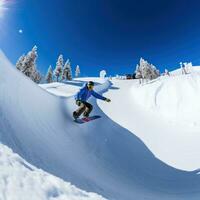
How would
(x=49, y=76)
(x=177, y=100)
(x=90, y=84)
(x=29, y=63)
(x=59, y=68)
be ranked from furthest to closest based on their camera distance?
(x=49, y=76)
(x=59, y=68)
(x=29, y=63)
(x=177, y=100)
(x=90, y=84)

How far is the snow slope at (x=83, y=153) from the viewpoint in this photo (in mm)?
4348

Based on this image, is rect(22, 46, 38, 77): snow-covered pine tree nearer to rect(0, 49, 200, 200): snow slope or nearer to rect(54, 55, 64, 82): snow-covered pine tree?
rect(54, 55, 64, 82): snow-covered pine tree

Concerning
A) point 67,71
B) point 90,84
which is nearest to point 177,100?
point 90,84

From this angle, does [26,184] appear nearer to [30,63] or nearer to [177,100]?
[177,100]

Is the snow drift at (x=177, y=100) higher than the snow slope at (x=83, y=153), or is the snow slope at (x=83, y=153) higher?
the snow drift at (x=177, y=100)

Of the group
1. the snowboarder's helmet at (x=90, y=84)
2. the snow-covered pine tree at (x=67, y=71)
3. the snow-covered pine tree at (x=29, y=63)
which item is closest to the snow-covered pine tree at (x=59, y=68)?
the snow-covered pine tree at (x=67, y=71)

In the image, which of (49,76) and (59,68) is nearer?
(59,68)

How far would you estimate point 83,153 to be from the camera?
22.3 feet

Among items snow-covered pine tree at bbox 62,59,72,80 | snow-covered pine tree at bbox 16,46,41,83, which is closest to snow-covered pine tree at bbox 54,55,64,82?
snow-covered pine tree at bbox 62,59,72,80

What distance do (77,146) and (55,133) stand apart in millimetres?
913

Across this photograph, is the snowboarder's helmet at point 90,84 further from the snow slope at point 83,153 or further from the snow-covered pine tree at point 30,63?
the snow-covered pine tree at point 30,63

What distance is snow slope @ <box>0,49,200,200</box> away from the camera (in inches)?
171

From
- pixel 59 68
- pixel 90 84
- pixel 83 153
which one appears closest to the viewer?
pixel 83 153

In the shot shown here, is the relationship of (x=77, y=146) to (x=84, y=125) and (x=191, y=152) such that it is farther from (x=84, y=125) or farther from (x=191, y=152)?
(x=191, y=152)
